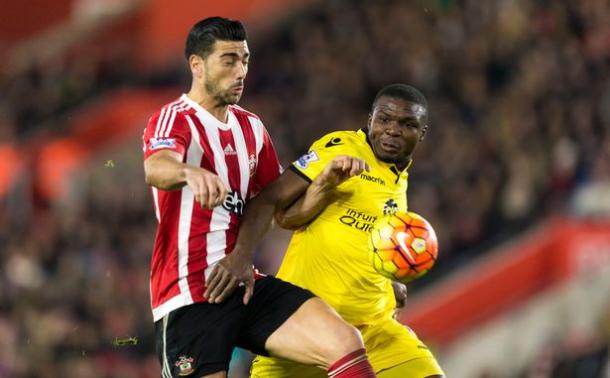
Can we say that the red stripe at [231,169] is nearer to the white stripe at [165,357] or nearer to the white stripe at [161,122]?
the white stripe at [161,122]

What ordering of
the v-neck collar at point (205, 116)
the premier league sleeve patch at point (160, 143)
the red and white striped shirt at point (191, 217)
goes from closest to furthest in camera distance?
the premier league sleeve patch at point (160, 143) → the red and white striped shirt at point (191, 217) → the v-neck collar at point (205, 116)

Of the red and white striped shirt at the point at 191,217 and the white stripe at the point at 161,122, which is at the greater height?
the white stripe at the point at 161,122

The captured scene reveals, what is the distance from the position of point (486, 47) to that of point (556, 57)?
114cm

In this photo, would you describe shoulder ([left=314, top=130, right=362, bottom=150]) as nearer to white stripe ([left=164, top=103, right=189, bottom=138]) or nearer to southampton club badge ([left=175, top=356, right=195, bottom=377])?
white stripe ([left=164, top=103, right=189, bottom=138])

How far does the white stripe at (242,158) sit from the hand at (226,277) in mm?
348

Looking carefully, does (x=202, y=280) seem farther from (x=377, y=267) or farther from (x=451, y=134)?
(x=451, y=134)

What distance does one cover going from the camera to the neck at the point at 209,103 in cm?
582

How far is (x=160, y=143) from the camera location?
548 cm

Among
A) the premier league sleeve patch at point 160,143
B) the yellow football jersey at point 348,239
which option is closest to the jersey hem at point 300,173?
the yellow football jersey at point 348,239

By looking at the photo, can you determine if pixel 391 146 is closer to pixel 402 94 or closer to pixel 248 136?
pixel 402 94

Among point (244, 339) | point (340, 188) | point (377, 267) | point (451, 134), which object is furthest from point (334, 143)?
point (451, 134)

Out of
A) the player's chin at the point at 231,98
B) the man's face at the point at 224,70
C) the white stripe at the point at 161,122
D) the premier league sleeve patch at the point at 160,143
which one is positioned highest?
the man's face at the point at 224,70

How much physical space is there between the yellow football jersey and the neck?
1.87ft

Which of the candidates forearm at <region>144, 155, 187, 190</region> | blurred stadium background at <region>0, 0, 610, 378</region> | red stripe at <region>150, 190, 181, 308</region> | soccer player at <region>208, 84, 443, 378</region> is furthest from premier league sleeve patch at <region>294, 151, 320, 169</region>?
blurred stadium background at <region>0, 0, 610, 378</region>
